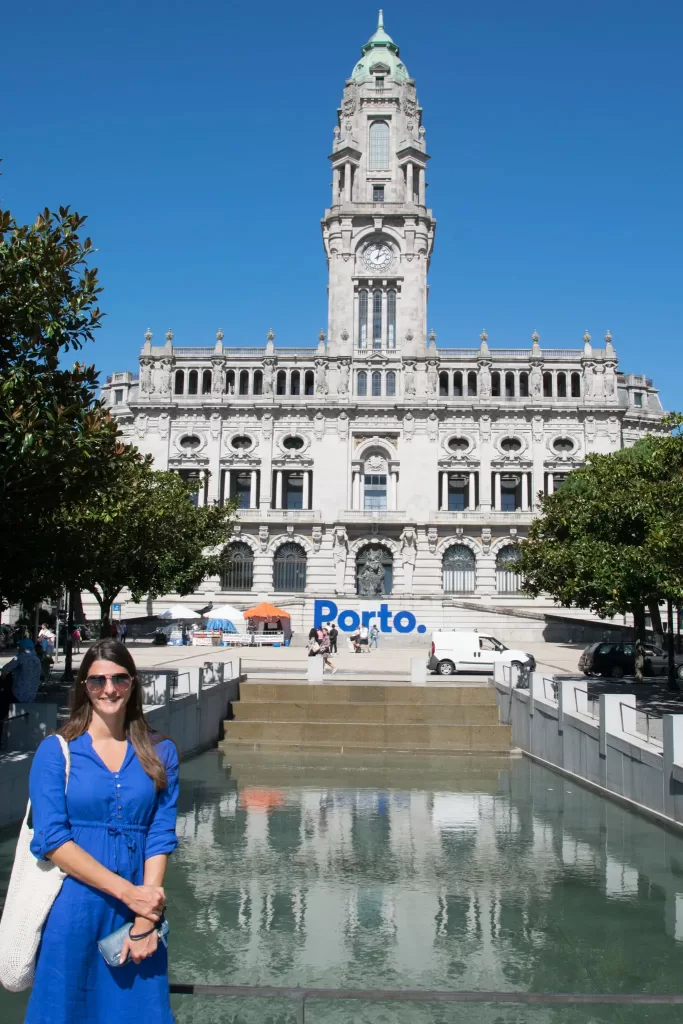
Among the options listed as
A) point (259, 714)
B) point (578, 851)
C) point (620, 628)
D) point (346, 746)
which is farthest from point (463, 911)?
point (620, 628)

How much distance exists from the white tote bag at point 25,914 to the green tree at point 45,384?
10.8 metres

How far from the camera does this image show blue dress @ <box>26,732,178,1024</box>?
4.26m

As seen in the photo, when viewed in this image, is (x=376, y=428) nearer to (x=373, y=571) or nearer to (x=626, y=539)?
(x=373, y=571)

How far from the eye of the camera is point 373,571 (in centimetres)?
6494

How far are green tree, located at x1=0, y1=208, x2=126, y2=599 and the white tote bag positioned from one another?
10.8 metres

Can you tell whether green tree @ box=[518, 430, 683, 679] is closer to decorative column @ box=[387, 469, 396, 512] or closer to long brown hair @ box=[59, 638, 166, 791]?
long brown hair @ box=[59, 638, 166, 791]

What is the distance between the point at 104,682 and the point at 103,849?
0.80m

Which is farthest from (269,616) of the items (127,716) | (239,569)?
(127,716)

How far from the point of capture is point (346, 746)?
23.8 meters

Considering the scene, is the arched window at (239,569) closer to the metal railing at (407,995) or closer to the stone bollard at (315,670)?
the stone bollard at (315,670)

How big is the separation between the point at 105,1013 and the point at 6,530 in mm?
14611

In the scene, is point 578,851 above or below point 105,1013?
below

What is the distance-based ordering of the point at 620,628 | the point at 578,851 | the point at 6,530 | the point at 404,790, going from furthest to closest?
the point at 620,628, the point at 404,790, the point at 6,530, the point at 578,851

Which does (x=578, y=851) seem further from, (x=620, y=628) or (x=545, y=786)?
(x=620, y=628)
